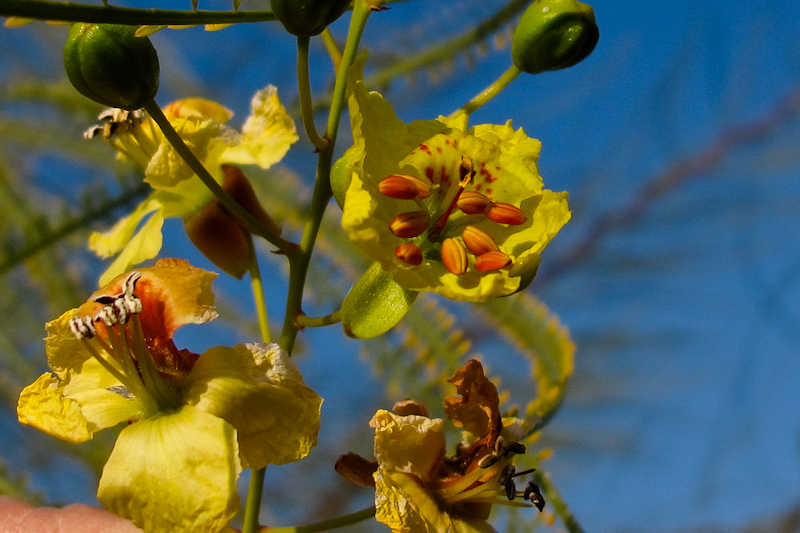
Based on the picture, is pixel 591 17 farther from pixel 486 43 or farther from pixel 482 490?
pixel 486 43

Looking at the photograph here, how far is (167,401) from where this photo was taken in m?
0.44

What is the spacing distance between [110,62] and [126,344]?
0.16 meters

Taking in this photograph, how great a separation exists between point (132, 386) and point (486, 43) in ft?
2.05

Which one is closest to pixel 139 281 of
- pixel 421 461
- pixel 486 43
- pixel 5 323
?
pixel 421 461

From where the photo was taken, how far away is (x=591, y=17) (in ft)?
1.44

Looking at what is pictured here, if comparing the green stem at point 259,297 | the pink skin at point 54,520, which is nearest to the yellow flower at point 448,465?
the green stem at point 259,297

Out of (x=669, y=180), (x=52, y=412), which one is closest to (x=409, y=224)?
(x=52, y=412)

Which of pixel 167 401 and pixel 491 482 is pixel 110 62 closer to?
pixel 167 401

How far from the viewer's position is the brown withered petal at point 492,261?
16.1 inches

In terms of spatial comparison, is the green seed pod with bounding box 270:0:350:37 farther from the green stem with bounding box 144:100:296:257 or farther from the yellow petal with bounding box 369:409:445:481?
the yellow petal with bounding box 369:409:445:481

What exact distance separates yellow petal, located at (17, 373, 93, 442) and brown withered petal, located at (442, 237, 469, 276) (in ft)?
0.73

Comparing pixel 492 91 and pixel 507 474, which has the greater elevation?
pixel 492 91

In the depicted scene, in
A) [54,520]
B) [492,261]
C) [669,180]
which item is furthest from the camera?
[669,180]

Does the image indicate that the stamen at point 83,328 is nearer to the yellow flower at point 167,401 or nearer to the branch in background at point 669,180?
the yellow flower at point 167,401
